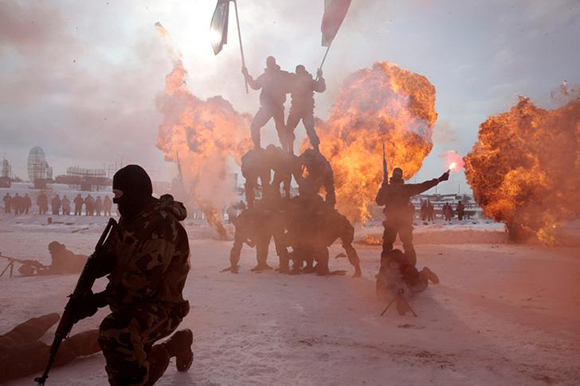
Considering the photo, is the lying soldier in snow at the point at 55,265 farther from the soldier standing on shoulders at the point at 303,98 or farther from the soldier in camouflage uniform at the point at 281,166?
the soldier standing on shoulders at the point at 303,98

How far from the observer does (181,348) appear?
11.4 feet

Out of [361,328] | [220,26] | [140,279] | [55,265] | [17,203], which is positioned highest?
[220,26]

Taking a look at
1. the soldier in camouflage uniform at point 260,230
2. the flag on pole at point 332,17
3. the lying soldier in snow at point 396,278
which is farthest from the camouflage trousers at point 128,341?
the flag on pole at point 332,17

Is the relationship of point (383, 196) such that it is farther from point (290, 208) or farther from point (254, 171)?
point (254, 171)

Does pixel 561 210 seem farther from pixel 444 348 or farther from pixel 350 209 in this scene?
pixel 444 348

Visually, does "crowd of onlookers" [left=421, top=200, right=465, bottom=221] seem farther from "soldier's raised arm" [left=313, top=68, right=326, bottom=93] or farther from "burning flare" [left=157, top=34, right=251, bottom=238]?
Result: "soldier's raised arm" [left=313, top=68, right=326, bottom=93]

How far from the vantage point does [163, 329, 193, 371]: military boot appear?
3.39 metres

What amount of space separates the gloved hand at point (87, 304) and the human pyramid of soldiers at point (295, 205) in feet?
20.9

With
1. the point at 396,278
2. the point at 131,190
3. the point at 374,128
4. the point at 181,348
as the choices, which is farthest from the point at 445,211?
the point at 131,190

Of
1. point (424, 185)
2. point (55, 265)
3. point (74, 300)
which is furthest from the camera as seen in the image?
point (55, 265)

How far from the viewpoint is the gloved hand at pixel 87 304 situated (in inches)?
103

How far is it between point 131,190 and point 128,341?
1.06 meters

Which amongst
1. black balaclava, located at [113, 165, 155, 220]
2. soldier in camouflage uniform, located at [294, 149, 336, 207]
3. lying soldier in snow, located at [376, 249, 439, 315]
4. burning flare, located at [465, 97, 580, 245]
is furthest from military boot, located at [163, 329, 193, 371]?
burning flare, located at [465, 97, 580, 245]

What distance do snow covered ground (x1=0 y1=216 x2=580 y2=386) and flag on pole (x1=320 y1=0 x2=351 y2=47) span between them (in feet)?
24.6
